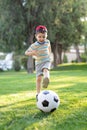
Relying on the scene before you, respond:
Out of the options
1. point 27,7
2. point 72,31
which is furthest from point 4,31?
point 72,31

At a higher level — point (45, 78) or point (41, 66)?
point (41, 66)

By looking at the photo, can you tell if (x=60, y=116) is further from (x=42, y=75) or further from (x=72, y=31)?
(x=72, y=31)

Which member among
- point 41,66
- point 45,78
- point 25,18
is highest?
point 25,18

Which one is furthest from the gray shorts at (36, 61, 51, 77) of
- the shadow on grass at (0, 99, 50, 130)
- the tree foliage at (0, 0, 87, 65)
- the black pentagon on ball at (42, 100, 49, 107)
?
the tree foliage at (0, 0, 87, 65)

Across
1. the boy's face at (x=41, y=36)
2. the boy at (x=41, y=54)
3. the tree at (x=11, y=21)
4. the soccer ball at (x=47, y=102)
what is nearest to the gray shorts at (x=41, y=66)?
the boy at (x=41, y=54)

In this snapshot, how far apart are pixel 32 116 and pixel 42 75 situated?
1.31 meters

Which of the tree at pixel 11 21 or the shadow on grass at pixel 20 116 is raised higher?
the tree at pixel 11 21

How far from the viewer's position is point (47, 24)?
2792cm

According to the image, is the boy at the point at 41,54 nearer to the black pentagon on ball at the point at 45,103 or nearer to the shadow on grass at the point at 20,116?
the shadow on grass at the point at 20,116

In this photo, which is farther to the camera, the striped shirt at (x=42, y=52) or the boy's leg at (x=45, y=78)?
the striped shirt at (x=42, y=52)

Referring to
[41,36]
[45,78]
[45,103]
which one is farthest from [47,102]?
[41,36]

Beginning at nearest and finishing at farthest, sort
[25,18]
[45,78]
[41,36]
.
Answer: [45,78] < [41,36] < [25,18]

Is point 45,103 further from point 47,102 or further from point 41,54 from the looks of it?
point 41,54

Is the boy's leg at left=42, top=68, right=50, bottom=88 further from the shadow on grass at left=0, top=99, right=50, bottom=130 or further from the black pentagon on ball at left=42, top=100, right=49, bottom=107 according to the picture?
the black pentagon on ball at left=42, top=100, right=49, bottom=107
